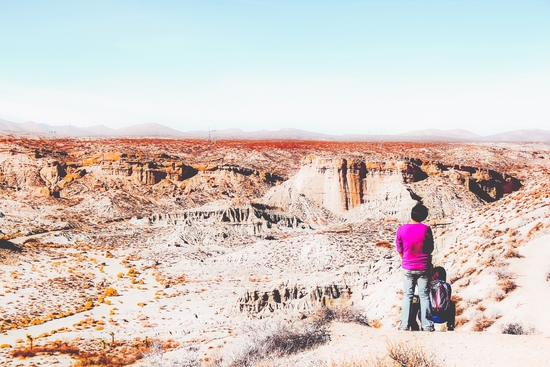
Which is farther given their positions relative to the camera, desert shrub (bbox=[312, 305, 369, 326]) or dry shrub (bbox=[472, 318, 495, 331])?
desert shrub (bbox=[312, 305, 369, 326])

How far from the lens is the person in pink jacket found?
23.1 ft

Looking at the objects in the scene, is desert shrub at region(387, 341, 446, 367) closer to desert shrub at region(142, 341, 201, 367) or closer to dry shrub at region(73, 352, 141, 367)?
desert shrub at region(142, 341, 201, 367)

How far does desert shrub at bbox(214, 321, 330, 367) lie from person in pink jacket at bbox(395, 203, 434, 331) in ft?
6.46

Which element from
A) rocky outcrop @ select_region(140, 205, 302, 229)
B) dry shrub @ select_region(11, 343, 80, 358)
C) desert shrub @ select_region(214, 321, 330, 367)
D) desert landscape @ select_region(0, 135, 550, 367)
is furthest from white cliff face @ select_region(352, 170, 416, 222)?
desert shrub @ select_region(214, 321, 330, 367)

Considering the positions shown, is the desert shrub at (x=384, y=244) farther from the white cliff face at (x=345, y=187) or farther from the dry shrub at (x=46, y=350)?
the dry shrub at (x=46, y=350)

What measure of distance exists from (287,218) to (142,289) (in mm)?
14586

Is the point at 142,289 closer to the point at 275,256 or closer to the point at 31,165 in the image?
the point at 275,256

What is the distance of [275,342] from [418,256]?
11.0 ft

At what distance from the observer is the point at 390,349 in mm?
6398

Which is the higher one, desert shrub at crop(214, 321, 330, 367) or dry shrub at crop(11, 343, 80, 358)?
desert shrub at crop(214, 321, 330, 367)

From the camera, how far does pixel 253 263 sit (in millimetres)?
27484

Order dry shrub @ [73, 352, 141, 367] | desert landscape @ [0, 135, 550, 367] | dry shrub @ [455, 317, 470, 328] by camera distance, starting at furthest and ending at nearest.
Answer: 1. dry shrub @ [73, 352, 141, 367]
2. dry shrub @ [455, 317, 470, 328]
3. desert landscape @ [0, 135, 550, 367]

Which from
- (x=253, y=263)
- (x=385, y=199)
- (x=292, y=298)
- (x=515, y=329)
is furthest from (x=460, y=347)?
(x=385, y=199)

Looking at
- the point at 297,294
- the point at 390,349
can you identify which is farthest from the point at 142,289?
the point at 390,349
